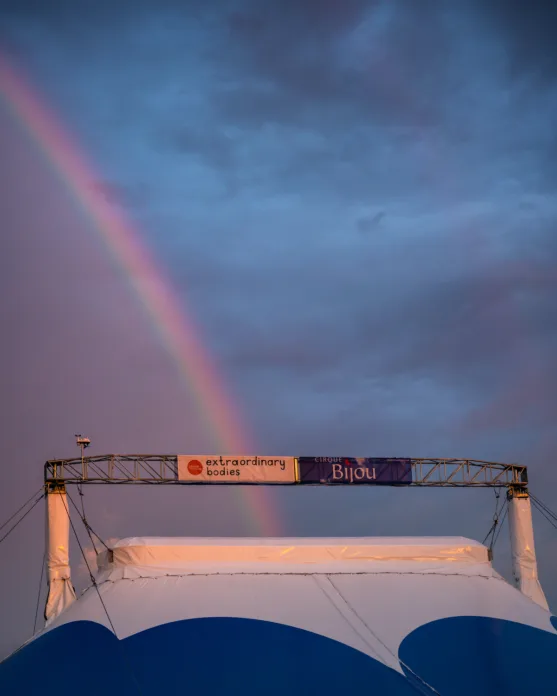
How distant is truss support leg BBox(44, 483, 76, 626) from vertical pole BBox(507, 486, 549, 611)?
14478 mm

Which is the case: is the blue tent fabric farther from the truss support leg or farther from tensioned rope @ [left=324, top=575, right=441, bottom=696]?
the truss support leg

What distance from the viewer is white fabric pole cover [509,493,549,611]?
28047 millimetres

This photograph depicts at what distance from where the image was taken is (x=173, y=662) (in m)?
11.9

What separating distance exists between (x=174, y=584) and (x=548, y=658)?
6139 millimetres

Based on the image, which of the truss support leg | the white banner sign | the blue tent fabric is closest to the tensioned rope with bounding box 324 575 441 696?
the blue tent fabric

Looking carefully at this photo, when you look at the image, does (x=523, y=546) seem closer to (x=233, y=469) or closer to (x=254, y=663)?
(x=233, y=469)

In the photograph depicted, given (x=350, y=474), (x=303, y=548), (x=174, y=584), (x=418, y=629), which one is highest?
(x=350, y=474)

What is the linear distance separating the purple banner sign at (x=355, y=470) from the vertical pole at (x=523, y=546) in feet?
12.8

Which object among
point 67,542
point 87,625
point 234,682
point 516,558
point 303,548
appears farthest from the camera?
point 516,558

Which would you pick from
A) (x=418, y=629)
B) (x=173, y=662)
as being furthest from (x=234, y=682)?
(x=418, y=629)

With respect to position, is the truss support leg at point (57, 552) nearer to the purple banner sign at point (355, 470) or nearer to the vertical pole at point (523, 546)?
the purple banner sign at point (355, 470)

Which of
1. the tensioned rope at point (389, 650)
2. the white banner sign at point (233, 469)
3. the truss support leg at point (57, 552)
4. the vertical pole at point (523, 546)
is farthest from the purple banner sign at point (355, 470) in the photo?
the tensioned rope at point (389, 650)

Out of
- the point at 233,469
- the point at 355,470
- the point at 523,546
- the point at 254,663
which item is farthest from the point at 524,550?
the point at 254,663

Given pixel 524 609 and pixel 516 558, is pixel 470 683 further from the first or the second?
pixel 516 558
